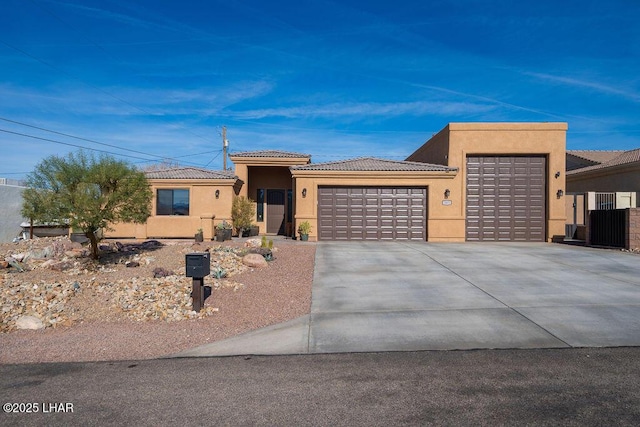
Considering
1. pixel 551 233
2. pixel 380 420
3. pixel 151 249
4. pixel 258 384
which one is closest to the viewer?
pixel 380 420

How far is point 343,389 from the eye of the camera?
4.41 m

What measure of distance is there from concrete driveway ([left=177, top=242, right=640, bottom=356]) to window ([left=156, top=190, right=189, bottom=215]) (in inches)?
362

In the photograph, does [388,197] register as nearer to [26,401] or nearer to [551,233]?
[551,233]

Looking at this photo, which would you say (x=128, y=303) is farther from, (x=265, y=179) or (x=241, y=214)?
(x=265, y=179)

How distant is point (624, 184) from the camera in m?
19.6

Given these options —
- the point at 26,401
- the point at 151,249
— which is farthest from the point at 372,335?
the point at 151,249

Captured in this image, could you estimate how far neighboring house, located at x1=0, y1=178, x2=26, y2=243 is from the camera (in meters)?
17.8

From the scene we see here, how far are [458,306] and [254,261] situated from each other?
561 centimetres

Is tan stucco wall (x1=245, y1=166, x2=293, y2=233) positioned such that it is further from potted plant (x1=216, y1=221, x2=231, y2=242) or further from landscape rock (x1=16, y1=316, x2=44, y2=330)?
landscape rock (x1=16, y1=316, x2=44, y2=330)

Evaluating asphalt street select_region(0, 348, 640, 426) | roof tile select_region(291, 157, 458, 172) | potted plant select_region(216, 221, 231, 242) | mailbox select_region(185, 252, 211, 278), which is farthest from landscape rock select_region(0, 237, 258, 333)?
roof tile select_region(291, 157, 458, 172)

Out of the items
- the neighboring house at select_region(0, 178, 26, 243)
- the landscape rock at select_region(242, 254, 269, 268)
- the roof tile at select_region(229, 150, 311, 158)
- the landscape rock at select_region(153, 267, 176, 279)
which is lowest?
the landscape rock at select_region(153, 267, 176, 279)

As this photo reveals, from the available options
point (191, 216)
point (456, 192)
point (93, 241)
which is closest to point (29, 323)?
point (93, 241)

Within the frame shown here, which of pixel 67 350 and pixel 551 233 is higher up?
pixel 551 233

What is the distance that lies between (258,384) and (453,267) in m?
8.13
